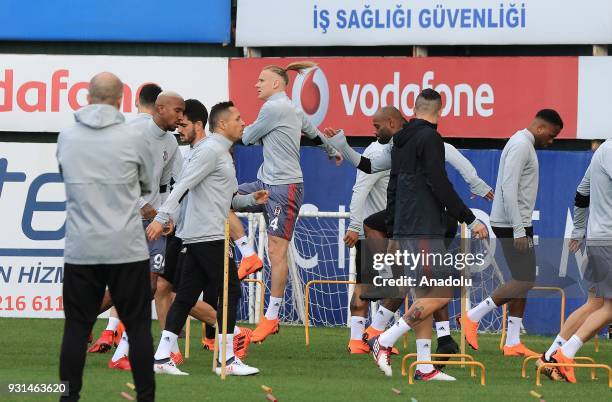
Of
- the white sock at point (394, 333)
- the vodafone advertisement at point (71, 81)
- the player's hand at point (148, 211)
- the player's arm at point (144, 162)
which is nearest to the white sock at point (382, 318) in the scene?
the white sock at point (394, 333)

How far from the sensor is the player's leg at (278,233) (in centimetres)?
1215

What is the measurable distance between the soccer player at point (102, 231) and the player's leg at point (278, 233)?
423cm

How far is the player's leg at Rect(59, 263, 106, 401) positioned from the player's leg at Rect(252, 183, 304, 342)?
428cm

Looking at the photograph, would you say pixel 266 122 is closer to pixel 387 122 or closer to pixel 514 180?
pixel 387 122

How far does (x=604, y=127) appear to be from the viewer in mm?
15797

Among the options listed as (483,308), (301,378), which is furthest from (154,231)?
(483,308)

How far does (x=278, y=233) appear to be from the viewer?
12.2m

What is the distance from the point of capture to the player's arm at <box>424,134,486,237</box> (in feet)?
33.3

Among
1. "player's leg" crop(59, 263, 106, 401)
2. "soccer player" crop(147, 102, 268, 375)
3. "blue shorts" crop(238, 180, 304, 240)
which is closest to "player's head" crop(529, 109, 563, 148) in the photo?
"blue shorts" crop(238, 180, 304, 240)

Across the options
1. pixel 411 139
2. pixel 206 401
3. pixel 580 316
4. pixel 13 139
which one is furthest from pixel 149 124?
pixel 13 139

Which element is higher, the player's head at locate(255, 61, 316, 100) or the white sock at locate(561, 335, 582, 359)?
the player's head at locate(255, 61, 316, 100)

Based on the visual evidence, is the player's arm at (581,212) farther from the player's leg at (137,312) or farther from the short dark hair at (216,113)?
the player's leg at (137,312)

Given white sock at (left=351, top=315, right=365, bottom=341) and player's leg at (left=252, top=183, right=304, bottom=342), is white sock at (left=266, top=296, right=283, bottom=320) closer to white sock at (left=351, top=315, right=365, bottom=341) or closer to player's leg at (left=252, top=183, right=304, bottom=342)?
player's leg at (left=252, top=183, right=304, bottom=342)

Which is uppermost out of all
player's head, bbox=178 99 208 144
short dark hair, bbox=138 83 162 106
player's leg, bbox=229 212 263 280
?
short dark hair, bbox=138 83 162 106
